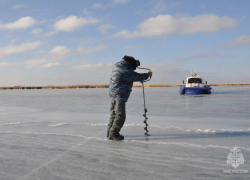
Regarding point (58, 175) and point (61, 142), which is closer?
point (58, 175)

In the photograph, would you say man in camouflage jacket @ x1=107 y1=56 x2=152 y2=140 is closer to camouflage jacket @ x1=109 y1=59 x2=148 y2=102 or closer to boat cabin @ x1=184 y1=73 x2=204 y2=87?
camouflage jacket @ x1=109 y1=59 x2=148 y2=102

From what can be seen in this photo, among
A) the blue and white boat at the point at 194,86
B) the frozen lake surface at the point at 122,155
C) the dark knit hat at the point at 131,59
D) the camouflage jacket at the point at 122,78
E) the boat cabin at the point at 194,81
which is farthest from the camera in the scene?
the boat cabin at the point at 194,81

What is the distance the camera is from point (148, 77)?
461 cm

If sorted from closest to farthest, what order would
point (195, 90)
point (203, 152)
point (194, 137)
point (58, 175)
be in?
point (58, 175) < point (203, 152) < point (194, 137) < point (195, 90)

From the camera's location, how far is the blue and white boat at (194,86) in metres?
29.3

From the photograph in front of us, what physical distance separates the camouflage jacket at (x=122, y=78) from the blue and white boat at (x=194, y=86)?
2614 cm

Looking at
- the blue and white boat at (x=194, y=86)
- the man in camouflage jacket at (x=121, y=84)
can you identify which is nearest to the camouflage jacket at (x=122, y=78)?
the man in camouflage jacket at (x=121, y=84)

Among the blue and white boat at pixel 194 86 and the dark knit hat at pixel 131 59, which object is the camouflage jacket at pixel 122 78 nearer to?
the dark knit hat at pixel 131 59

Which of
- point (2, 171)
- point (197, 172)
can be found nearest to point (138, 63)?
point (197, 172)

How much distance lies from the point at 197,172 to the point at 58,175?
5.26 feet

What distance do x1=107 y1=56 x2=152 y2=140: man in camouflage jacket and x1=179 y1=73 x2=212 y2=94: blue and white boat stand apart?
26119 mm

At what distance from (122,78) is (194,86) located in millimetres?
27813

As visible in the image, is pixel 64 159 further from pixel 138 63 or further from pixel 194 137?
pixel 194 137

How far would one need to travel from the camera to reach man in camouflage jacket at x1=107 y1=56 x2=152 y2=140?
175 inches
